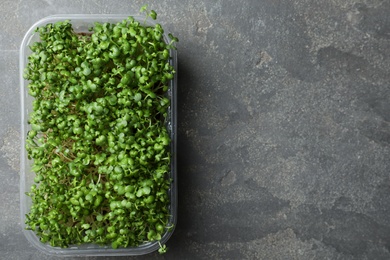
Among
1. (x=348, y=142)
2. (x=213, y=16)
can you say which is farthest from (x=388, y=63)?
(x=213, y=16)

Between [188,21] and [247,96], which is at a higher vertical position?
[188,21]

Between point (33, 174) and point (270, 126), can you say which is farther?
point (270, 126)

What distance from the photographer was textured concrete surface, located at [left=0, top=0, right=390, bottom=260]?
189 cm

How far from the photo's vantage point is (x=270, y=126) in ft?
6.27

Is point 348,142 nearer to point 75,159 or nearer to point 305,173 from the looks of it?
point 305,173

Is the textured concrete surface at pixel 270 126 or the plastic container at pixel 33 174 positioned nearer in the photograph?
the plastic container at pixel 33 174

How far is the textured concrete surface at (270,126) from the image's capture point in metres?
1.89

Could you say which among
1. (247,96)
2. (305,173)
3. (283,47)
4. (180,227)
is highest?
(283,47)

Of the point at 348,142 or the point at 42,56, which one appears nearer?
the point at 42,56

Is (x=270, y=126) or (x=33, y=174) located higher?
(x=270, y=126)

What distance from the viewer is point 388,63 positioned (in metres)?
1.91

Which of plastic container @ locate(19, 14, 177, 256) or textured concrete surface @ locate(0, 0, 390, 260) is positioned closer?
plastic container @ locate(19, 14, 177, 256)

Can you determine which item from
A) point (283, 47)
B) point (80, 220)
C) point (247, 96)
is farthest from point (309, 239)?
point (80, 220)

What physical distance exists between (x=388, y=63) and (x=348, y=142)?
0.28m
